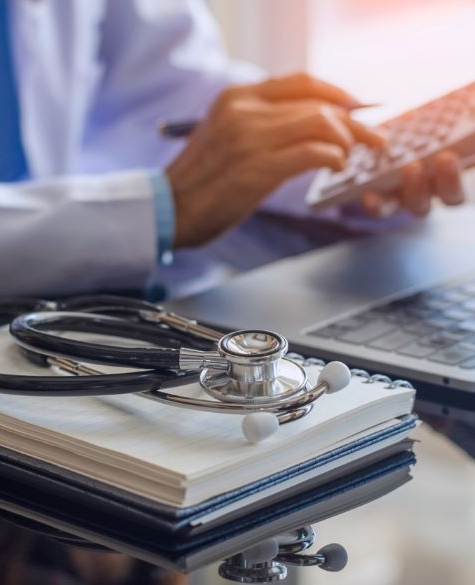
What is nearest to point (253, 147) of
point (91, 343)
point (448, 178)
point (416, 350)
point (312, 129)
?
point (312, 129)

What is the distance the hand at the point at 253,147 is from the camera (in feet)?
3.08

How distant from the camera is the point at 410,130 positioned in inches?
37.4

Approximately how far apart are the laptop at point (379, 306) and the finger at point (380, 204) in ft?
0.21

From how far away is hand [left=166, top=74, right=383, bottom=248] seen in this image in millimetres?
938

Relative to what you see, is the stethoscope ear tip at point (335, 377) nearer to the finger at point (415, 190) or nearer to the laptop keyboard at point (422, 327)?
the laptop keyboard at point (422, 327)

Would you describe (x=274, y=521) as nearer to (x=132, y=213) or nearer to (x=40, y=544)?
(x=40, y=544)

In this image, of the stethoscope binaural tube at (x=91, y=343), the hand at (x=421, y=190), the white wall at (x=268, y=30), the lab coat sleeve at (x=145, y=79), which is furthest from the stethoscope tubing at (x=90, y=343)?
the white wall at (x=268, y=30)

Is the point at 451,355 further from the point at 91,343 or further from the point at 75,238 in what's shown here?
the point at 75,238

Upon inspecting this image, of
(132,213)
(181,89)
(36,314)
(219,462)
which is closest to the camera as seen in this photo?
(219,462)

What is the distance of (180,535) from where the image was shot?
410 mm

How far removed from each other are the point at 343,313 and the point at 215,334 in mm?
217

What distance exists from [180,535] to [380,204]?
0.67 m

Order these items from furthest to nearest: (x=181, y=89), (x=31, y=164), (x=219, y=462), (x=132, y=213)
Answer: (x=181, y=89)
(x=31, y=164)
(x=132, y=213)
(x=219, y=462)

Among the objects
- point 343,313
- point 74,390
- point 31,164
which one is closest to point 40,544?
point 74,390
